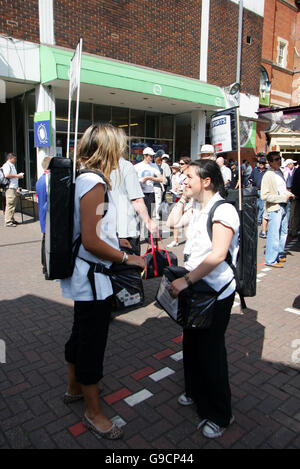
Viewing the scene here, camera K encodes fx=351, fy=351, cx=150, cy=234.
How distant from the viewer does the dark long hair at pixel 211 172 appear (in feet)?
7.57

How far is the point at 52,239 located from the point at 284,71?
80.7 ft

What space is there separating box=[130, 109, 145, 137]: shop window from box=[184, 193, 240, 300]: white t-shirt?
47.6ft

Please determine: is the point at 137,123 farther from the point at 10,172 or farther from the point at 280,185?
the point at 280,185

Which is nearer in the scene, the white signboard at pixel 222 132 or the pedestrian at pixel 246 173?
the white signboard at pixel 222 132

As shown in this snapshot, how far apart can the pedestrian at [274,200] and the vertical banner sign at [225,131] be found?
6.53ft

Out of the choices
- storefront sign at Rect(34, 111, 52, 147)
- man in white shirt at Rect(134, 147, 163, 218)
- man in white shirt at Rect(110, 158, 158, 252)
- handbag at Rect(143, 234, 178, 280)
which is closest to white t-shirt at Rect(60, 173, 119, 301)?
handbag at Rect(143, 234, 178, 280)

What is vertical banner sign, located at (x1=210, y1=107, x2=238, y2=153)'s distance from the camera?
14.1 feet

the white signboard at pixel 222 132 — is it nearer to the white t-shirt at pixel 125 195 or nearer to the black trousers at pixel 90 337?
the white t-shirt at pixel 125 195

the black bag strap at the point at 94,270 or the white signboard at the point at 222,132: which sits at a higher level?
the white signboard at the point at 222,132

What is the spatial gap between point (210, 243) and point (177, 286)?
1.15 feet

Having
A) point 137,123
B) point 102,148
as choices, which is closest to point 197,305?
point 102,148

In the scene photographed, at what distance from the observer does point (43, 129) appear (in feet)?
36.7

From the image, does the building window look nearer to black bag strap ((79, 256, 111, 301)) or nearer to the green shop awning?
the green shop awning

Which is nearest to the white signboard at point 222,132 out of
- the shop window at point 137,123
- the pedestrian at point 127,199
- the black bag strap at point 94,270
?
the pedestrian at point 127,199
